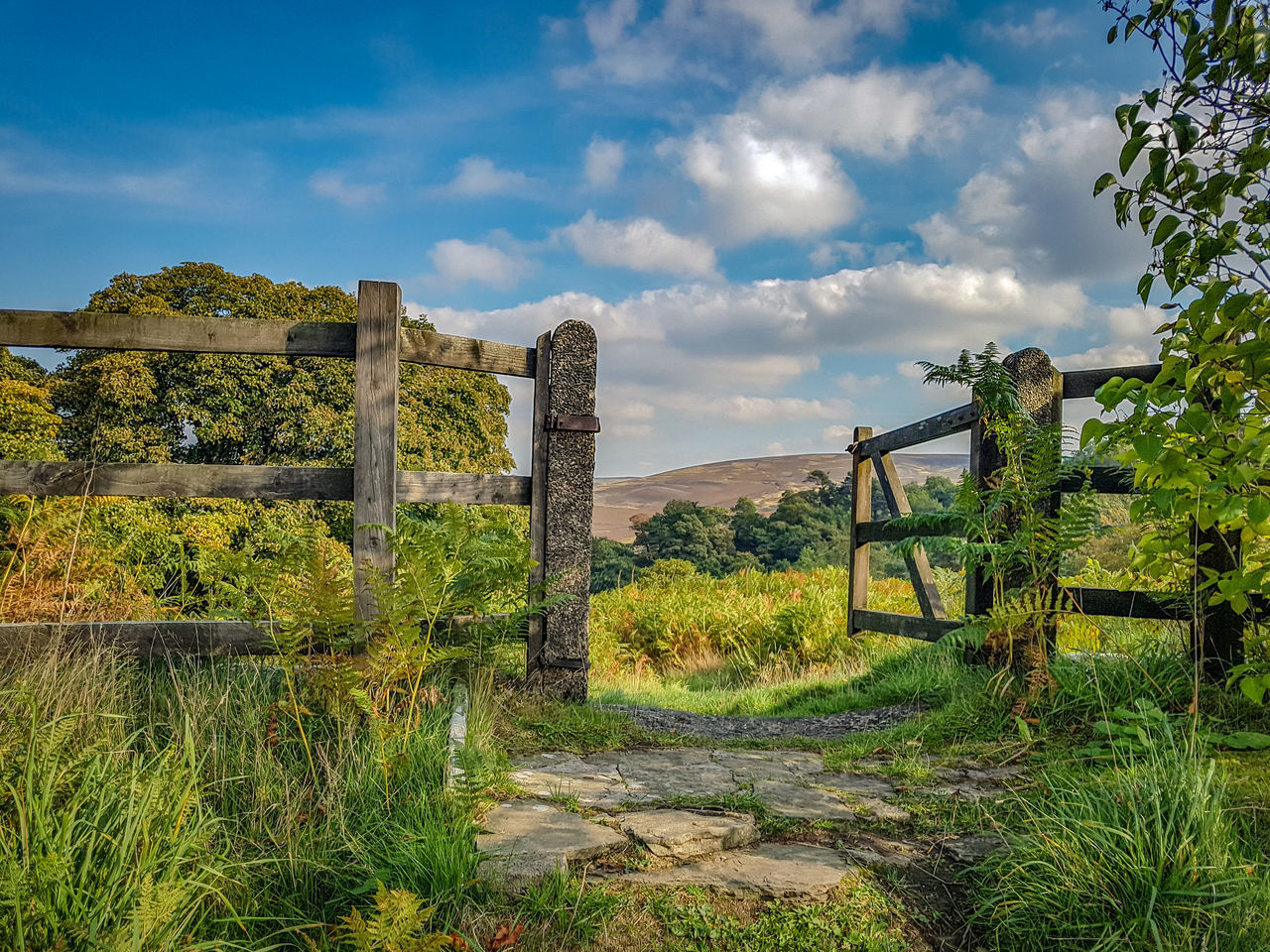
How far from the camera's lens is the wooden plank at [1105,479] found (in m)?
4.35

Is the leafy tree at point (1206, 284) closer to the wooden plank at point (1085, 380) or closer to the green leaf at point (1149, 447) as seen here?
the green leaf at point (1149, 447)

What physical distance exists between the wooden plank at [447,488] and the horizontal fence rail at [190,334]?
692 mm

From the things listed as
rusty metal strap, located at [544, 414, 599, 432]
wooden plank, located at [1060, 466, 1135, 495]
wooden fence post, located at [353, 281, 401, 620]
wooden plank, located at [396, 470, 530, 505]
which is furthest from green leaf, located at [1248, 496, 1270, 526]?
wooden fence post, located at [353, 281, 401, 620]

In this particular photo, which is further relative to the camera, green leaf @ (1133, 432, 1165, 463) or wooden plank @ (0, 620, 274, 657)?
wooden plank @ (0, 620, 274, 657)

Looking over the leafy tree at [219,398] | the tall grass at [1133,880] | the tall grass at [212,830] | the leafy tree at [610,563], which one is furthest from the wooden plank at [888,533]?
the leafy tree at [219,398]

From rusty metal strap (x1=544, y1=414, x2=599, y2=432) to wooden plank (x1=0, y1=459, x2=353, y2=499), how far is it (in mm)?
1320

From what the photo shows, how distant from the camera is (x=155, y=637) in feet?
13.6

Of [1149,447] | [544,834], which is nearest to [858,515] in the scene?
[1149,447]

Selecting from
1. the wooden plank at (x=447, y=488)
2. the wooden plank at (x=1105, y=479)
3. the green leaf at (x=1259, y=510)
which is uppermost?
the wooden plank at (x=1105, y=479)

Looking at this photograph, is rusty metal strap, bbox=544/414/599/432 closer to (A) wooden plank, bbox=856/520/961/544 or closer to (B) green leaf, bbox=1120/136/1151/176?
(A) wooden plank, bbox=856/520/961/544

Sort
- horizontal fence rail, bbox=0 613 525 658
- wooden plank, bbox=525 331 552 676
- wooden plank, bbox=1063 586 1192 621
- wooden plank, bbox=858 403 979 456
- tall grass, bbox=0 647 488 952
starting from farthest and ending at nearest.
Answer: wooden plank, bbox=858 403 979 456
wooden plank, bbox=525 331 552 676
wooden plank, bbox=1063 586 1192 621
horizontal fence rail, bbox=0 613 525 658
tall grass, bbox=0 647 488 952

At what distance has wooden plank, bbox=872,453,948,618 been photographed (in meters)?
6.38

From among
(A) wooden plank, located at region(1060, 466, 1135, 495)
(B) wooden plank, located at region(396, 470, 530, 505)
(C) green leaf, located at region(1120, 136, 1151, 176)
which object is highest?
(C) green leaf, located at region(1120, 136, 1151, 176)

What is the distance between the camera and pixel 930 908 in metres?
2.35
